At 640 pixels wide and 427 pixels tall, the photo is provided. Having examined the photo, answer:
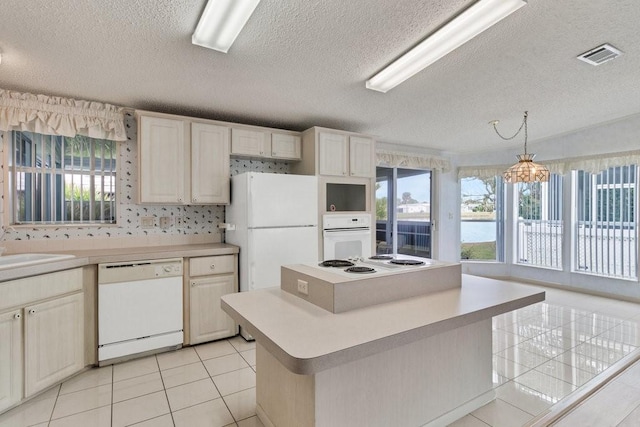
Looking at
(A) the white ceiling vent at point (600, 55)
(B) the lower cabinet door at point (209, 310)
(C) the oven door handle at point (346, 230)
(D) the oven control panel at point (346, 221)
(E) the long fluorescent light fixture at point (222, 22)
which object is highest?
(A) the white ceiling vent at point (600, 55)

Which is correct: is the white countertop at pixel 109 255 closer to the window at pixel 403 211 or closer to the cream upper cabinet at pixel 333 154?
the cream upper cabinet at pixel 333 154

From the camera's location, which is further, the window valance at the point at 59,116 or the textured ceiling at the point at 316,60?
the window valance at the point at 59,116

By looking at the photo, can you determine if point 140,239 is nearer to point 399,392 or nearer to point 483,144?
point 399,392

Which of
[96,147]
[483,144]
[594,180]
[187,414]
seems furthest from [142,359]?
[594,180]

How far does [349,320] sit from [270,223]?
6.29ft

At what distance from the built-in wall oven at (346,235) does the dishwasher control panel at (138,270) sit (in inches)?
62.3

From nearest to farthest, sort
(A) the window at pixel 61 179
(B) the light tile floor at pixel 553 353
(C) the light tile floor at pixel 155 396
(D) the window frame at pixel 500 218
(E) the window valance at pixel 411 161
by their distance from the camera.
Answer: (C) the light tile floor at pixel 155 396 → (B) the light tile floor at pixel 553 353 → (A) the window at pixel 61 179 → (E) the window valance at pixel 411 161 → (D) the window frame at pixel 500 218

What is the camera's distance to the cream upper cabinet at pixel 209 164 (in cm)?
330

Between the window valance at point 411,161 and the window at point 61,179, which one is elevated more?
the window valance at point 411,161

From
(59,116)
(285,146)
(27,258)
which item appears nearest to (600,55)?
(285,146)

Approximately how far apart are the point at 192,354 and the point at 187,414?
0.93 m

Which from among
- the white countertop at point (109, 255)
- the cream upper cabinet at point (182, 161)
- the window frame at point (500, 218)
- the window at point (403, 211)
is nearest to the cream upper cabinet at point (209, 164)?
the cream upper cabinet at point (182, 161)

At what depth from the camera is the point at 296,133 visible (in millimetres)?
3891

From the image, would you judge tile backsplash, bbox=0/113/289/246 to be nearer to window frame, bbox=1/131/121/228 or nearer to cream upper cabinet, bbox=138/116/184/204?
window frame, bbox=1/131/121/228
